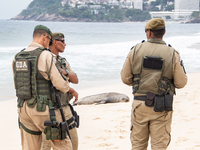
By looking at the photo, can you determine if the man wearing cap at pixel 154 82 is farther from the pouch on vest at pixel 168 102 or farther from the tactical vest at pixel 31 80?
the tactical vest at pixel 31 80

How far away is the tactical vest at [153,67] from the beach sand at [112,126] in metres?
1.44

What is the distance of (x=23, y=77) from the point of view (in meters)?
2.69

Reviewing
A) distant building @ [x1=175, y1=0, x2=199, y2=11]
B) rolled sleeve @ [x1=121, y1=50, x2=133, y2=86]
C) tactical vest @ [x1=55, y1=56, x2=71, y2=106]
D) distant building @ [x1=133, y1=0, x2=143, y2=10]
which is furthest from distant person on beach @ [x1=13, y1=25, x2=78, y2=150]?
distant building @ [x1=133, y1=0, x2=143, y2=10]

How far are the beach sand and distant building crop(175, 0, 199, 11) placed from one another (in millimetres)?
185853

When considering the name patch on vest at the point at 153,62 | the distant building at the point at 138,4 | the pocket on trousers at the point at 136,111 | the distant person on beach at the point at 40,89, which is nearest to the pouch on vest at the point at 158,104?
the pocket on trousers at the point at 136,111

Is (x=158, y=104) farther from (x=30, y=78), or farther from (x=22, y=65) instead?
(x=22, y=65)

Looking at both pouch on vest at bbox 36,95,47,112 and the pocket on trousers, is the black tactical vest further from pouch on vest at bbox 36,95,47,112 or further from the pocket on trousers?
the pocket on trousers

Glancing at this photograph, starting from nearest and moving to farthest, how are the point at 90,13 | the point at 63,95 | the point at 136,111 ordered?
the point at 136,111
the point at 63,95
the point at 90,13

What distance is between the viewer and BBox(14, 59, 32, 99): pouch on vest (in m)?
2.65

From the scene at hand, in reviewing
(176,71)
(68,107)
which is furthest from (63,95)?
(176,71)

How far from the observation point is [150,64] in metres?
2.89

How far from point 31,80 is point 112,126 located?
282cm

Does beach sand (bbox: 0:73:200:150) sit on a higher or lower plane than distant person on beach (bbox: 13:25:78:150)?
lower

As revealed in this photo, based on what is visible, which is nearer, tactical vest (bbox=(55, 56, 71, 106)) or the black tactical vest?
the black tactical vest
